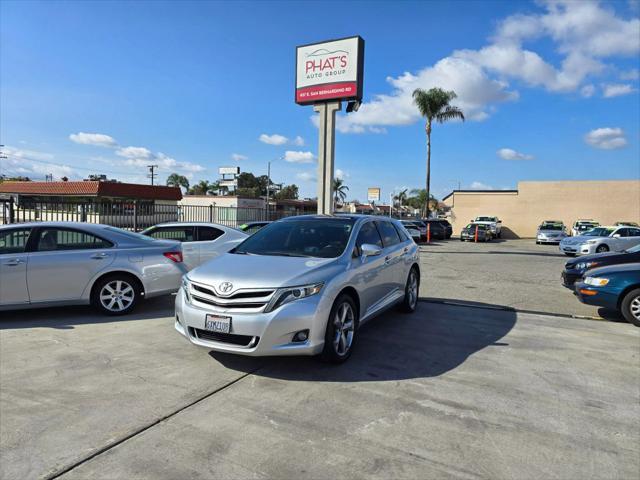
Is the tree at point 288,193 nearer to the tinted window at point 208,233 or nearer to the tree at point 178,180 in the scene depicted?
the tree at point 178,180

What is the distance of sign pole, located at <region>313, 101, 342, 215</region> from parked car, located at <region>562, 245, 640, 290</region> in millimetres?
11493

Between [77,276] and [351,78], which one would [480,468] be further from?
[351,78]

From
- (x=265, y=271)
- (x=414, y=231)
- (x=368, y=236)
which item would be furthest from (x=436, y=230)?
(x=265, y=271)

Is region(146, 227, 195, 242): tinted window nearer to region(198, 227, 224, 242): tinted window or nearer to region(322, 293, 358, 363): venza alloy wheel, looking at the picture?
region(198, 227, 224, 242): tinted window

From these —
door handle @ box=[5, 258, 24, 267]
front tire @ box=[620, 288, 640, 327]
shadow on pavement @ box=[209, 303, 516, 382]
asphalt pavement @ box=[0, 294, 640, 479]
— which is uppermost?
door handle @ box=[5, 258, 24, 267]

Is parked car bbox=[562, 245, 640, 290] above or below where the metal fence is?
below

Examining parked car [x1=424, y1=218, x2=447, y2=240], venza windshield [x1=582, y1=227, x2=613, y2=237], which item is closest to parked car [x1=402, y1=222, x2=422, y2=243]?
parked car [x1=424, y1=218, x2=447, y2=240]

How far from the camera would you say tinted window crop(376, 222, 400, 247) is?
6505 mm

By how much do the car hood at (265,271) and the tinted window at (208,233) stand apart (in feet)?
14.6

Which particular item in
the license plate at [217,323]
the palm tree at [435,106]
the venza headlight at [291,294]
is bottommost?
the license plate at [217,323]

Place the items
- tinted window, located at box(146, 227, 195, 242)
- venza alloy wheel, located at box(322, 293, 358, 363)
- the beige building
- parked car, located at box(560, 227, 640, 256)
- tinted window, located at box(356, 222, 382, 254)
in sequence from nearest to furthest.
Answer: venza alloy wheel, located at box(322, 293, 358, 363) < tinted window, located at box(356, 222, 382, 254) < tinted window, located at box(146, 227, 195, 242) < parked car, located at box(560, 227, 640, 256) < the beige building

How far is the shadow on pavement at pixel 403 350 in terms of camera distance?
4.50 m

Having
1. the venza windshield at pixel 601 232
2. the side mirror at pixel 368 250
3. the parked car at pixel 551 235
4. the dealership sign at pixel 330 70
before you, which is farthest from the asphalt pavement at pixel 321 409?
the parked car at pixel 551 235

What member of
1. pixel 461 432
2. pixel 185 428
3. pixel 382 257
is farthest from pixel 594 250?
pixel 185 428
